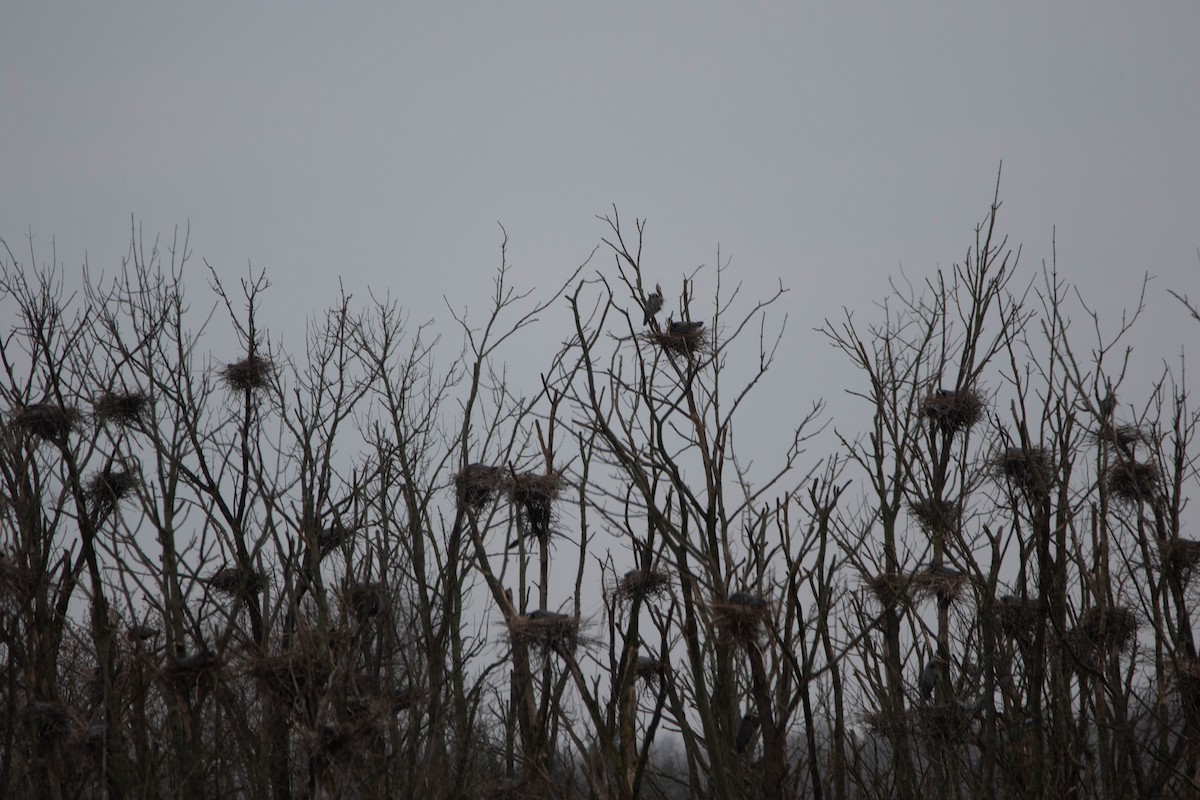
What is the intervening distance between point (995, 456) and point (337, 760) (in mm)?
4862

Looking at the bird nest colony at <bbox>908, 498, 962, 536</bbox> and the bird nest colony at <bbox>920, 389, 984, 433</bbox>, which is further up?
the bird nest colony at <bbox>920, 389, 984, 433</bbox>

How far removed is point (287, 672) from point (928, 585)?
4365mm

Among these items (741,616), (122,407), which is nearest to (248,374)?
Result: (122,407)

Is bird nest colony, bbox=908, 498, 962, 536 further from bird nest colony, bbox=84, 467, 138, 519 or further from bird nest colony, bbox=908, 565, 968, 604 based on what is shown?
bird nest colony, bbox=84, 467, 138, 519

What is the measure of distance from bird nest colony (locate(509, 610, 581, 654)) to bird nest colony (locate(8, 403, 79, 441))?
3.74 m

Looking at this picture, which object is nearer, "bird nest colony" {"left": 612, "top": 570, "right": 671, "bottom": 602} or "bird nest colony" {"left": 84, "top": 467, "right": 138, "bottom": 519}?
"bird nest colony" {"left": 612, "top": 570, "right": 671, "bottom": 602}

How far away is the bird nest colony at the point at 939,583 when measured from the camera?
7.29 metres

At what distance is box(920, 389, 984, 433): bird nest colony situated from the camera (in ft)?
25.4

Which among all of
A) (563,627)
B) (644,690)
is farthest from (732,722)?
(644,690)

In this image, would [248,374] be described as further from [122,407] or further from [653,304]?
[653,304]

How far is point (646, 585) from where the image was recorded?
16.4ft

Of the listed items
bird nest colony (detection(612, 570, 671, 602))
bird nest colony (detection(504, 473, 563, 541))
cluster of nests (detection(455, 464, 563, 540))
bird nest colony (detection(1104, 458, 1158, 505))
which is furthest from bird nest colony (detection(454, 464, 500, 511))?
bird nest colony (detection(1104, 458, 1158, 505))

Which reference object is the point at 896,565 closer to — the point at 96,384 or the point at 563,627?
the point at 563,627

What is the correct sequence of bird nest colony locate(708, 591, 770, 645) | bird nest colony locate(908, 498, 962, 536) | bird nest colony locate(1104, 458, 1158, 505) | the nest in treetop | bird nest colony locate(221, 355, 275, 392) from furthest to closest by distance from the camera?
bird nest colony locate(221, 355, 275, 392) → bird nest colony locate(1104, 458, 1158, 505) → bird nest colony locate(908, 498, 962, 536) → the nest in treetop → bird nest colony locate(708, 591, 770, 645)
